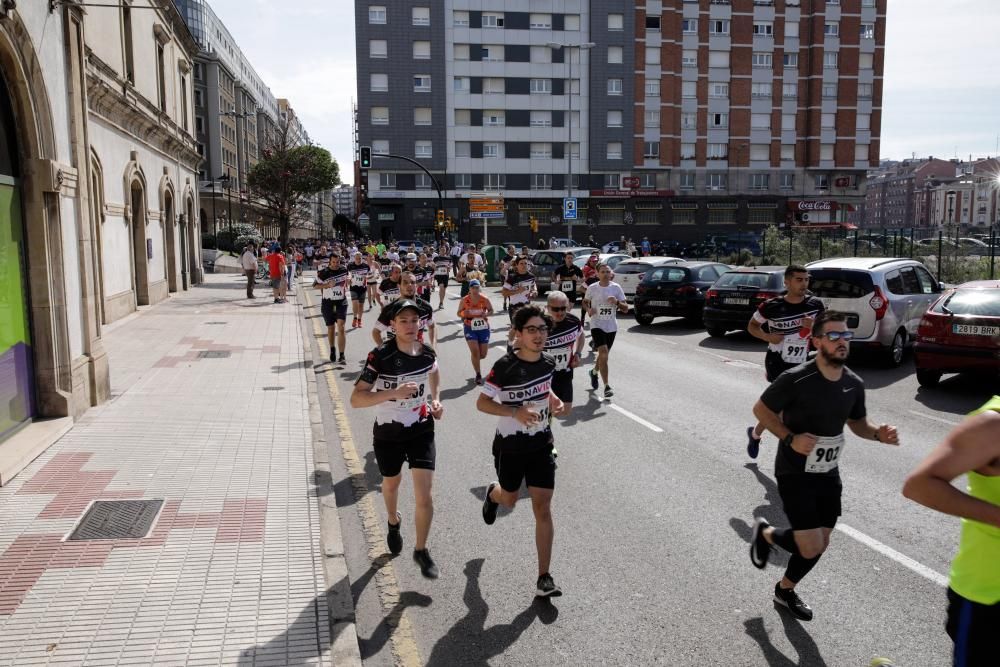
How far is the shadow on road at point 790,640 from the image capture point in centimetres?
425

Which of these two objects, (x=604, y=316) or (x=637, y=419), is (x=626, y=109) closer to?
(x=604, y=316)

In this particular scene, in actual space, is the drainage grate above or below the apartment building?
below

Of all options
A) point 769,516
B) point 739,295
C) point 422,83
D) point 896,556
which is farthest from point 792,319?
point 422,83

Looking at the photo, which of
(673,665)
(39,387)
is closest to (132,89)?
(39,387)

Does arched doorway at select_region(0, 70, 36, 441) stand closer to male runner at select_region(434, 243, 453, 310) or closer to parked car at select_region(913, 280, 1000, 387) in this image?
parked car at select_region(913, 280, 1000, 387)

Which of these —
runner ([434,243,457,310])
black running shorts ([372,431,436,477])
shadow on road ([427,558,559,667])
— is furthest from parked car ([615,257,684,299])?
shadow on road ([427,558,559,667])

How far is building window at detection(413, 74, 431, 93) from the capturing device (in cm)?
6256

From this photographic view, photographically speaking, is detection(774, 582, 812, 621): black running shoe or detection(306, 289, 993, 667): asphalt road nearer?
detection(306, 289, 993, 667): asphalt road

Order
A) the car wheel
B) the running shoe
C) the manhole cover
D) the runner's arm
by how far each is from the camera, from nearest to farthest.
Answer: the runner's arm → the manhole cover → the running shoe → the car wheel

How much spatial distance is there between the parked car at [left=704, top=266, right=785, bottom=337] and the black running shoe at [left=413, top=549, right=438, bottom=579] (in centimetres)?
1254

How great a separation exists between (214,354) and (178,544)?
392 inches

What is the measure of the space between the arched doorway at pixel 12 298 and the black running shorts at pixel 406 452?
4.56m

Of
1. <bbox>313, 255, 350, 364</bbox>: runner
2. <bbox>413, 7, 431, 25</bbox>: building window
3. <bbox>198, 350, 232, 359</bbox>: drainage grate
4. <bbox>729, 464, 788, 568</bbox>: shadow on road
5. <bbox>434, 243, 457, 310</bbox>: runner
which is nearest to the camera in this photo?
<bbox>729, 464, 788, 568</bbox>: shadow on road

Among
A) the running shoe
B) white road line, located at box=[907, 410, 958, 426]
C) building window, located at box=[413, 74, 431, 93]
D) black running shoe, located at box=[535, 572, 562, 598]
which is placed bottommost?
white road line, located at box=[907, 410, 958, 426]
